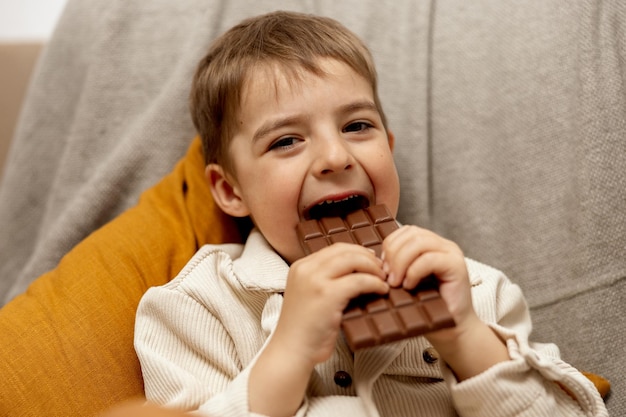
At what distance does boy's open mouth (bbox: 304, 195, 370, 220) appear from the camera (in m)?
1.12

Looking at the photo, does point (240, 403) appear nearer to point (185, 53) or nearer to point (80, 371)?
point (80, 371)

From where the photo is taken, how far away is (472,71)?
144 centimetres

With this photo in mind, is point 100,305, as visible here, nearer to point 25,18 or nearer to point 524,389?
point 524,389

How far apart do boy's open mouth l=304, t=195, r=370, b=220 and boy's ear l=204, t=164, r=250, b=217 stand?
0.18 meters

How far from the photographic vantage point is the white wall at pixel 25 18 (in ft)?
7.62

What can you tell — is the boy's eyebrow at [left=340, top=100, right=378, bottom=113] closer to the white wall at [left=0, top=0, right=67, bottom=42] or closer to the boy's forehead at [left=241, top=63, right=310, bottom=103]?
the boy's forehead at [left=241, top=63, right=310, bottom=103]

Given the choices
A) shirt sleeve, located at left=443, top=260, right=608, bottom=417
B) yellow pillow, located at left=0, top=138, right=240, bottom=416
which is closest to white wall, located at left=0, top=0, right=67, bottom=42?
yellow pillow, located at left=0, top=138, right=240, bottom=416

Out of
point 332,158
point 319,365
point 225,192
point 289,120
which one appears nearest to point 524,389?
point 319,365

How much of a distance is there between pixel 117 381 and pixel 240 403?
0.29 m

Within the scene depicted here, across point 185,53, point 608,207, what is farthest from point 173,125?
point 608,207

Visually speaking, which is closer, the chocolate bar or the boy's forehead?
the chocolate bar

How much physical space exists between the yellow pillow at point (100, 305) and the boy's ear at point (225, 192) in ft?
0.16

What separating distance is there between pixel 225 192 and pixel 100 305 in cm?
31

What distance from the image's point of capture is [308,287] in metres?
0.91
